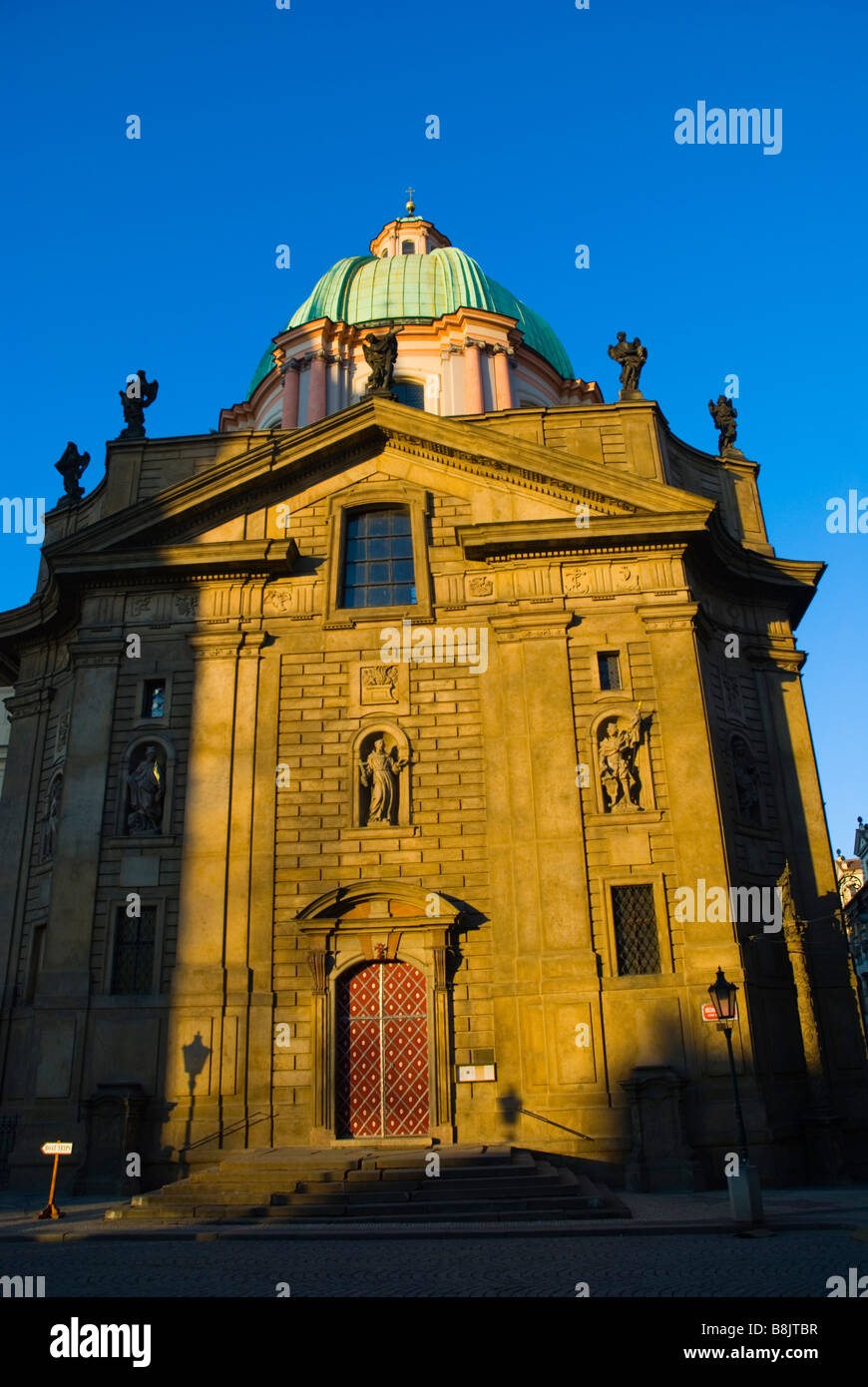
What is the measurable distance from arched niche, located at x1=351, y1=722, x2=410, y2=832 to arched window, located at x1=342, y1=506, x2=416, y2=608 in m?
3.28

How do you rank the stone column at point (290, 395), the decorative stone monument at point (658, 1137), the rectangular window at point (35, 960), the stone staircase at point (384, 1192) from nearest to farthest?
the stone staircase at point (384, 1192) < the decorative stone monument at point (658, 1137) < the rectangular window at point (35, 960) < the stone column at point (290, 395)

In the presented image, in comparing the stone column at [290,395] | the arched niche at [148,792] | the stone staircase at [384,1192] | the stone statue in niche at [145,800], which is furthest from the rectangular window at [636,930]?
the stone column at [290,395]

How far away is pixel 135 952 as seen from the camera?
21281 millimetres

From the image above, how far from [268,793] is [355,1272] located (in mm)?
12482

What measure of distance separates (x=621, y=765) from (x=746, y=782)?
355cm

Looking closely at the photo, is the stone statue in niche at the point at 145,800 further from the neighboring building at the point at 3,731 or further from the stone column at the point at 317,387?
the neighboring building at the point at 3,731

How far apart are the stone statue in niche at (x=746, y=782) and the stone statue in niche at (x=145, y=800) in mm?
12339

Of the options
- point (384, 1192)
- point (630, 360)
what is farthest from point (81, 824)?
point (630, 360)

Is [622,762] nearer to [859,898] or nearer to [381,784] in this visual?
[381,784]

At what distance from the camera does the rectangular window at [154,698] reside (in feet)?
76.6

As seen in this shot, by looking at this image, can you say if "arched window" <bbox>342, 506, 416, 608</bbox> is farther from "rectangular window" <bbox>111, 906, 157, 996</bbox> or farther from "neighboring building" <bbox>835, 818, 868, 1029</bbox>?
"neighboring building" <bbox>835, 818, 868, 1029</bbox>

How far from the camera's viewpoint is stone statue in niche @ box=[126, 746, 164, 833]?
2225 cm
